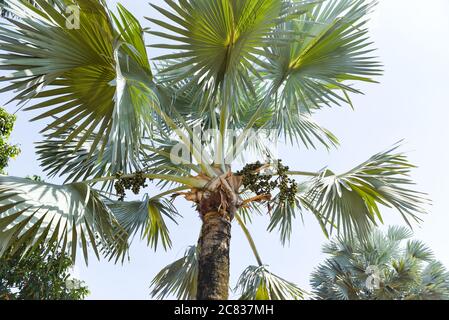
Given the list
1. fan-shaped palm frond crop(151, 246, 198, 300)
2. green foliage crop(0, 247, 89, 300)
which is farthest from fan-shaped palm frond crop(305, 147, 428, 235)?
green foliage crop(0, 247, 89, 300)

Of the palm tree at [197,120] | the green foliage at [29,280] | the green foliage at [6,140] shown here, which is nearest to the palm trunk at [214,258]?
the palm tree at [197,120]

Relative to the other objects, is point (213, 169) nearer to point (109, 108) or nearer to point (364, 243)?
point (109, 108)

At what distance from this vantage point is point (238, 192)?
164 inches

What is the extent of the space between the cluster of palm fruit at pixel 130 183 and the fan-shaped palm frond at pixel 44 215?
0.25m

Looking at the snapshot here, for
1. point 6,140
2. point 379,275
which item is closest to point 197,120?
point 6,140

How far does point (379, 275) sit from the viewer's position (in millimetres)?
9062

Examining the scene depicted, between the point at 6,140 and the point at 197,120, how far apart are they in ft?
11.8

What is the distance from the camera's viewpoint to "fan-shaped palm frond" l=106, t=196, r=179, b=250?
479 centimetres

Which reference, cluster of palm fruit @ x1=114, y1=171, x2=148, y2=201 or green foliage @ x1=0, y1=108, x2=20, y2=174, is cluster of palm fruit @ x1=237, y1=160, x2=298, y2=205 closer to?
cluster of palm fruit @ x1=114, y1=171, x2=148, y2=201

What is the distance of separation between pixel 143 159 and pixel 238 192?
141 cm

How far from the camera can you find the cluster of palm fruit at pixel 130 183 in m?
3.83

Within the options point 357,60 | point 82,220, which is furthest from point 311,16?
point 82,220

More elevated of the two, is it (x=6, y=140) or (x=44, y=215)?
(x=6, y=140)

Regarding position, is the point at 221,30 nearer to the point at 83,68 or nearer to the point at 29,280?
the point at 83,68
